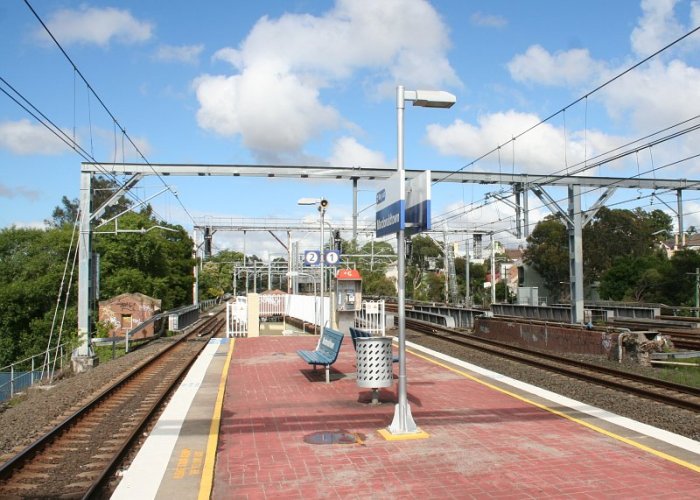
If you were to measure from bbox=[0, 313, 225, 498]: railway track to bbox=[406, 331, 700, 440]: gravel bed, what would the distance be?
698 centimetres

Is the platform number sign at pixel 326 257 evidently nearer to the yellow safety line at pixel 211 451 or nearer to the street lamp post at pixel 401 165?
the yellow safety line at pixel 211 451

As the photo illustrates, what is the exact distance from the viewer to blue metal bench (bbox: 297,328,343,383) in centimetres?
1150

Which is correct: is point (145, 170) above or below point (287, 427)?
above

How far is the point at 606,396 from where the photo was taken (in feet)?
35.5

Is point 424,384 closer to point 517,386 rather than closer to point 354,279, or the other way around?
point 517,386

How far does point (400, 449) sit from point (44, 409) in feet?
22.6

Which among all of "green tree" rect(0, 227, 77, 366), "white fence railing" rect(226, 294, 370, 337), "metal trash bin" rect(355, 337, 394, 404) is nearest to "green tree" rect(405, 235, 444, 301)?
"green tree" rect(0, 227, 77, 366)

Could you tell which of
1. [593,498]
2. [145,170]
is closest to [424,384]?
[593,498]

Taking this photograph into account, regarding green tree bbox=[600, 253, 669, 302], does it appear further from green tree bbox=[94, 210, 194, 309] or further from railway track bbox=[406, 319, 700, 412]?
green tree bbox=[94, 210, 194, 309]

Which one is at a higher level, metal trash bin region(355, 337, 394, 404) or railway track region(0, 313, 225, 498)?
metal trash bin region(355, 337, 394, 404)

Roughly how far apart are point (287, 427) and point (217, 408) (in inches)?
65.0

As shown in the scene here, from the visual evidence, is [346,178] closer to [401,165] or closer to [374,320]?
[374,320]

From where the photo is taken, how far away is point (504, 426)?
321 inches

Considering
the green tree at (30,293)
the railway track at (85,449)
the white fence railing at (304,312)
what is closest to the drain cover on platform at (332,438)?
the railway track at (85,449)
